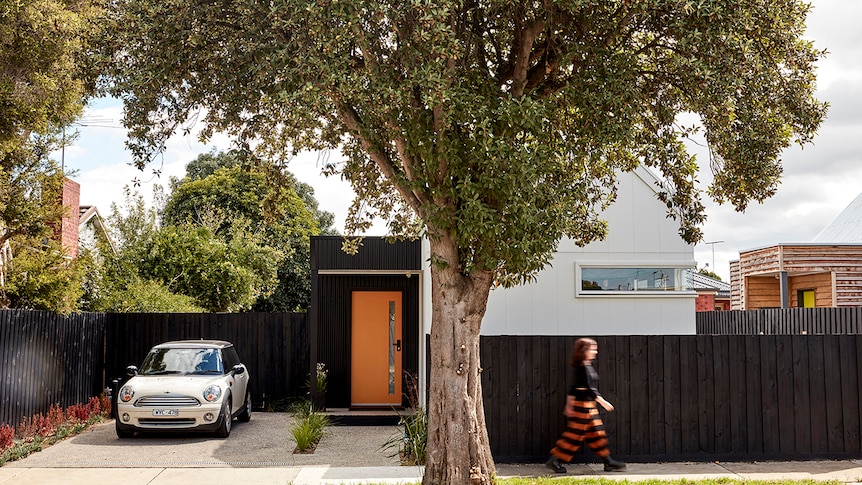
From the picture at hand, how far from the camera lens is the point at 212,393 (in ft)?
42.5

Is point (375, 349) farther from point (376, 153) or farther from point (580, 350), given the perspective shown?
point (376, 153)

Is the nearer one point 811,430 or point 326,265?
point 811,430

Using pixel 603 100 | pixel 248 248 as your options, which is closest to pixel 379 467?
pixel 603 100

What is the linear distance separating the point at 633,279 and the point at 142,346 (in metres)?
9.88


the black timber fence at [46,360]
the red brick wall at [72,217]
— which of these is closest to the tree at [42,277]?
the black timber fence at [46,360]

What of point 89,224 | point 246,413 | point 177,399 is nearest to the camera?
point 177,399

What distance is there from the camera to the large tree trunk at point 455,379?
8.60 metres

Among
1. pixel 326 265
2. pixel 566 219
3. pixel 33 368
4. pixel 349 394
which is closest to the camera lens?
pixel 566 219

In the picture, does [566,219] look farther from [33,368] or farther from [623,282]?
[33,368]

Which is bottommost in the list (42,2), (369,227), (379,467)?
(379,467)

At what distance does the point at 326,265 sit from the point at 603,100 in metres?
8.22

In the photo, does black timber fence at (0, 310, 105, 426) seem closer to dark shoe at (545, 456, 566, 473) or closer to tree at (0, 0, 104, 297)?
tree at (0, 0, 104, 297)

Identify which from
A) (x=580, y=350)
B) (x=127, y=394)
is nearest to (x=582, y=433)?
(x=580, y=350)

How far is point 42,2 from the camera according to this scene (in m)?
11.2
